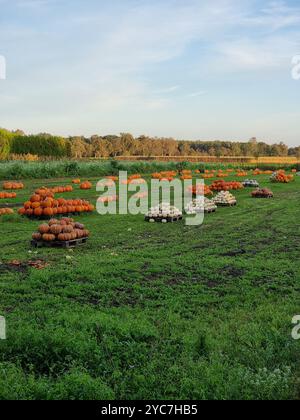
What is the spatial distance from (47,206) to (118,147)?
8283 cm

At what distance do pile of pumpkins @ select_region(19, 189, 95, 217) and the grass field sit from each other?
4.28 metres

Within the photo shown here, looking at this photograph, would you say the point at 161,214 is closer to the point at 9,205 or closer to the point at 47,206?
the point at 47,206

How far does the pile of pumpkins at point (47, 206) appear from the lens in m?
16.2

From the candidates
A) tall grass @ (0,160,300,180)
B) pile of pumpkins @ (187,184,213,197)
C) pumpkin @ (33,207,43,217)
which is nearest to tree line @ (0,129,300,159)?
tall grass @ (0,160,300,180)

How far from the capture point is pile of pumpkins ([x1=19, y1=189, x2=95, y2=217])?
16203mm

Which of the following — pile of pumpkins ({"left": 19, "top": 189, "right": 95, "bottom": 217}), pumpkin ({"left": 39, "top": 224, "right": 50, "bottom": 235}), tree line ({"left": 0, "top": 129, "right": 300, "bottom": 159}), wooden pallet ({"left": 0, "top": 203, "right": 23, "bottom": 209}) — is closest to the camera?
pumpkin ({"left": 39, "top": 224, "right": 50, "bottom": 235})

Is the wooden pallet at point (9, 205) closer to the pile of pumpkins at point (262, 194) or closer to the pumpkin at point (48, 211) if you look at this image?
the pumpkin at point (48, 211)

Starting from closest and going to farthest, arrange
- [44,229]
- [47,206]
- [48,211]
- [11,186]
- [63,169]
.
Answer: [44,229], [48,211], [47,206], [11,186], [63,169]

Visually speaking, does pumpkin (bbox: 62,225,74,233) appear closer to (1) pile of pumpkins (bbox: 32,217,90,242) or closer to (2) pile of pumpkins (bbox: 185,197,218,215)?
(1) pile of pumpkins (bbox: 32,217,90,242)

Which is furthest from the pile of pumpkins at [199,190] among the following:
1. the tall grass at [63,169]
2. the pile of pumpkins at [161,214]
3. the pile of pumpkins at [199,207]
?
the tall grass at [63,169]

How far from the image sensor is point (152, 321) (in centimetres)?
655

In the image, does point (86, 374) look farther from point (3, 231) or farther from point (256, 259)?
point (3, 231)

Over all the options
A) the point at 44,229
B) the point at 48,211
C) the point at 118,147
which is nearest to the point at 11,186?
the point at 48,211

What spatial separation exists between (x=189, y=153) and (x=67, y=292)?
104998mm
